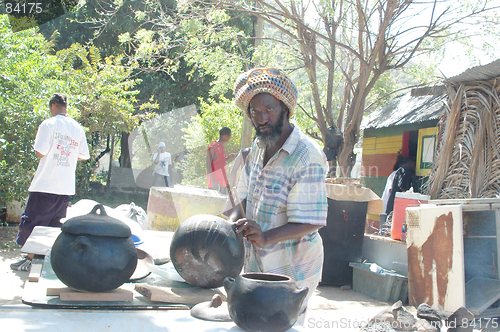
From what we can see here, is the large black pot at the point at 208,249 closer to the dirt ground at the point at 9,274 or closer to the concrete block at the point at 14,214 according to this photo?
the dirt ground at the point at 9,274

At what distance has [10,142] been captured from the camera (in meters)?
6.37

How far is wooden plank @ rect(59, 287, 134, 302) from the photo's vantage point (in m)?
1.86

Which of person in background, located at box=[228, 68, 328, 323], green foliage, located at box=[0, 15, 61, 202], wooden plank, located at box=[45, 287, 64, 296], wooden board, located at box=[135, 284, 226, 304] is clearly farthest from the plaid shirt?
green foliage, located at box=[0, 15, 61, 202]

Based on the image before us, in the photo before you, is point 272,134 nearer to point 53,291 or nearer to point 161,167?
point 53,291

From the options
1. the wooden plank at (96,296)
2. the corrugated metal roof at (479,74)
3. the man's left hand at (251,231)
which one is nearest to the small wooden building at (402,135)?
the corrugated metal roof at (479,74)

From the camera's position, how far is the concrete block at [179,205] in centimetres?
604

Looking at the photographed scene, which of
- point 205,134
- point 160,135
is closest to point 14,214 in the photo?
point 205,134

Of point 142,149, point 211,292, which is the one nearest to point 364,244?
point 211,292

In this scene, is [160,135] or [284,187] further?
[160,135]

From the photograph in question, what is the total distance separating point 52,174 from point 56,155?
22cm

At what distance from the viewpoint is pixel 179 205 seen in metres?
6.06

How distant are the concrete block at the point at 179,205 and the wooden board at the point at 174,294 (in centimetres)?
387

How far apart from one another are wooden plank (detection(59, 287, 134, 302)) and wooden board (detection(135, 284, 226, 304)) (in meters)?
0.09

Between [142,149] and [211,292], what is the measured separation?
18.0 metres
